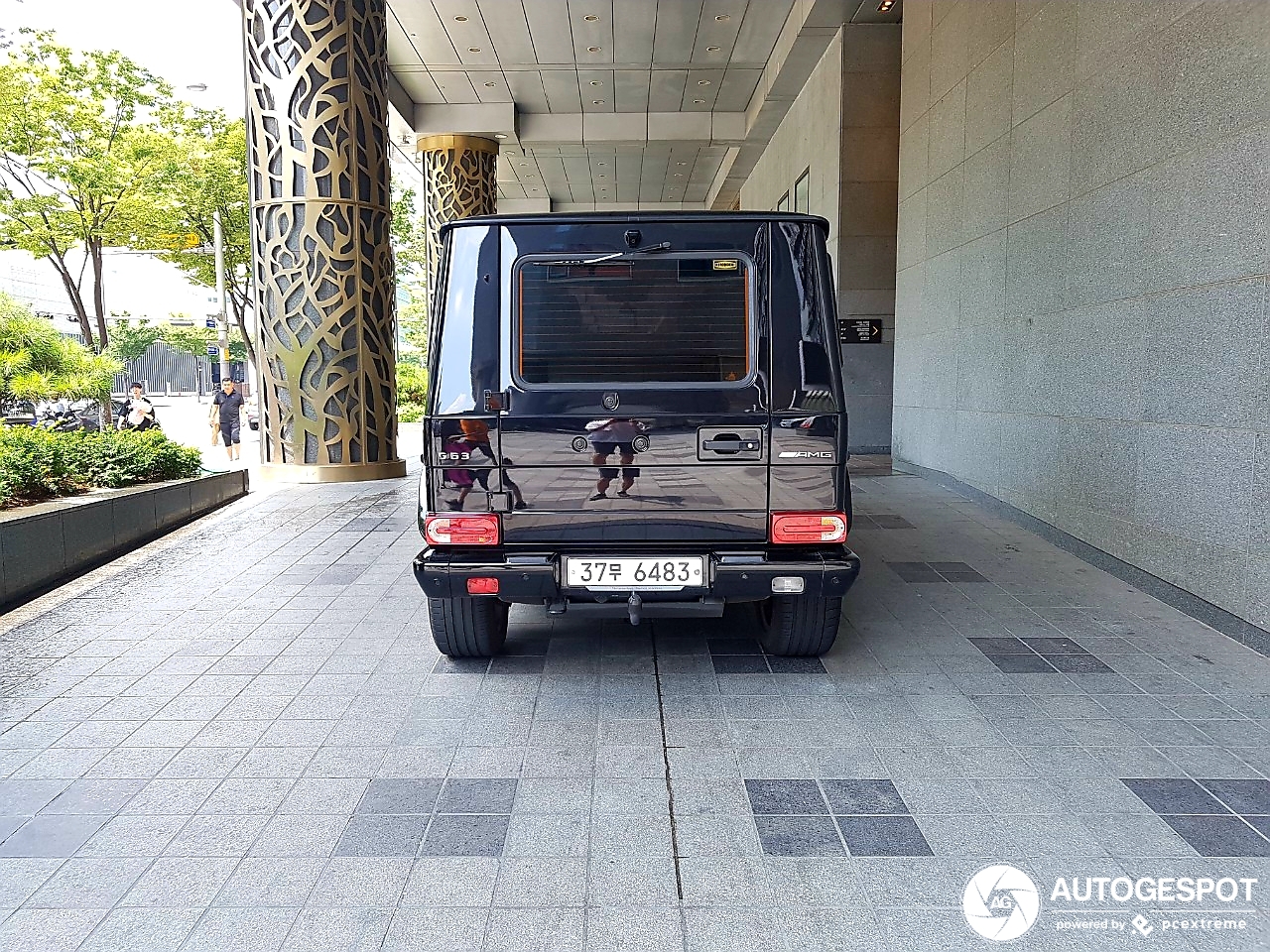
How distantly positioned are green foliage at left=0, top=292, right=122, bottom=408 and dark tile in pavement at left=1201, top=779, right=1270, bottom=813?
949 centimetres

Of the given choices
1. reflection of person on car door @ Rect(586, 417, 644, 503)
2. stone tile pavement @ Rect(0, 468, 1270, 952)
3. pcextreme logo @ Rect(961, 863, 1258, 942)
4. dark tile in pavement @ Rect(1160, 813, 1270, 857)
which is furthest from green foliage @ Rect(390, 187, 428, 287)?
pcextreme logo @ Rect(961, 863, 1258, 942)

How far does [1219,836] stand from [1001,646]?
6.81ft

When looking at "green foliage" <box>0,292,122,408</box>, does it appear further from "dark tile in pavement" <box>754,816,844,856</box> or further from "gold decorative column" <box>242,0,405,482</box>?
"dark tile in pavement" <box>754,816,844,856</box>

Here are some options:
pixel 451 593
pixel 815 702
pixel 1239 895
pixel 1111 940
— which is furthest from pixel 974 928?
pixel 451 593

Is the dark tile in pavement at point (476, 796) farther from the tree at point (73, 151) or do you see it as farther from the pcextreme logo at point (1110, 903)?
the tree at point (73, 151)

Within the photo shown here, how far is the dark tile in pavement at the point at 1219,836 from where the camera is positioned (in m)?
2.96

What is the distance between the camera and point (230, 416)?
1595 cm

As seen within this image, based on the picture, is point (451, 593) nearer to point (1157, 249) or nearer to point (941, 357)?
point (1157, 249)

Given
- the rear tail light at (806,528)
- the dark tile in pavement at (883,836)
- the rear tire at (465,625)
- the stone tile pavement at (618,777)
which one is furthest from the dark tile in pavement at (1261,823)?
the rear tire at (465,625)

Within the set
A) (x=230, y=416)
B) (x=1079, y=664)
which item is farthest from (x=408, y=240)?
(x=1079, y=664)

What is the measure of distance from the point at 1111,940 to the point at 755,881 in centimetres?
93

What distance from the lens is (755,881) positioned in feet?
9.20

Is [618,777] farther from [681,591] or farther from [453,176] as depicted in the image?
[453,176]

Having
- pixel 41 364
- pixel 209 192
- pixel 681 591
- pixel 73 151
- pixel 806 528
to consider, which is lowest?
pixel 681 591
